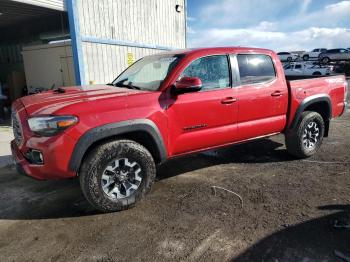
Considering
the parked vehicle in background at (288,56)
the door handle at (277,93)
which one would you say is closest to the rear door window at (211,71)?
the door handle at (277,93)

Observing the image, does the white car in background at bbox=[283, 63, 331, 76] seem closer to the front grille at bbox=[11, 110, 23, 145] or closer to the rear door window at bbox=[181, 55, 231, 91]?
the rear door window at bbox=[181, 55, 231, 91]

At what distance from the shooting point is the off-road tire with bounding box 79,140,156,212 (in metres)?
3.47

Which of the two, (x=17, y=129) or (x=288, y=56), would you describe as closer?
(x=17, y=129)

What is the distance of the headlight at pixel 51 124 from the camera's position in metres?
3.26

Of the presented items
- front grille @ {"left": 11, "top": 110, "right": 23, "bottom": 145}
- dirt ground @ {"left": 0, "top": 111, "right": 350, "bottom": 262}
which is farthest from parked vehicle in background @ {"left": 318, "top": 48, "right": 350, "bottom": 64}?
front grille @ {"left": 11, "top": 110, "right": 23, "bottom": 145}

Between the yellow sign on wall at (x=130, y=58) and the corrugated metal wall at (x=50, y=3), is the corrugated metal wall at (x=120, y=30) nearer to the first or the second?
the yellow sign on wall at (x=130, y=58)

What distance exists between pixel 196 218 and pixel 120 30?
8.04 meters

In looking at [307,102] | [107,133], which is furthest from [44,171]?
[307,102]

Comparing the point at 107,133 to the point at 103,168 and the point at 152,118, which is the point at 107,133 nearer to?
the point at 103,168

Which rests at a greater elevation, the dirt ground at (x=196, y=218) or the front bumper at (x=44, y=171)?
the front bumper at (x=44, y=171)

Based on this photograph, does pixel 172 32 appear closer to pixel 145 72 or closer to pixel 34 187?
pixel 145 72

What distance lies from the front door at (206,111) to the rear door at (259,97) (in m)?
0.19

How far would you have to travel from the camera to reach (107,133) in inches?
137

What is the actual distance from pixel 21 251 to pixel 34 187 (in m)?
1.72
